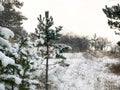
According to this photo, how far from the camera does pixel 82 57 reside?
26.3m

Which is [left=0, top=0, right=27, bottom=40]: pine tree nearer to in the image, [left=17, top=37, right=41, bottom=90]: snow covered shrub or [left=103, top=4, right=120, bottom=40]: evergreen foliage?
[left=103, top=4, right=120, bottom=40]: evergreen foliage

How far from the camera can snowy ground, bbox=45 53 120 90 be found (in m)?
19.8

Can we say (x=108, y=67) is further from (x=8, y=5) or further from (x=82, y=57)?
(x=8, y=5)

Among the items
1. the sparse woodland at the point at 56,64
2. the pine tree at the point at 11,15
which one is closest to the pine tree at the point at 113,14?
the sparse woodland at the point at 56,64

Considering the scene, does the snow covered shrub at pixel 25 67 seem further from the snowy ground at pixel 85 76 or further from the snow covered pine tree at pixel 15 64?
the snowy ground at pixel 85 76

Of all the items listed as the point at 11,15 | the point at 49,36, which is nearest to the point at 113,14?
the point at 49,36

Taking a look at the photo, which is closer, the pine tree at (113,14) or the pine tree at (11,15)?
the pine tree at (113,14)

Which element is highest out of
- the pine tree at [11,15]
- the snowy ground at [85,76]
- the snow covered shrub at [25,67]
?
the pine tree at [11,15]

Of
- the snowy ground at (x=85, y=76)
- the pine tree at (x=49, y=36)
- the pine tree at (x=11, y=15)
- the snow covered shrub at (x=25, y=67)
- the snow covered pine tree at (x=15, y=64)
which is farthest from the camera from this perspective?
the pine tree at (x=11, y=15)

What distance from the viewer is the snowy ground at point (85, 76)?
19781mm

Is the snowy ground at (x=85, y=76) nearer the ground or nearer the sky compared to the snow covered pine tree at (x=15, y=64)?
nearer the ground

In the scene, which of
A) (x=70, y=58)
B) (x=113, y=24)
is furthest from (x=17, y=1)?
(x=113, y=24)

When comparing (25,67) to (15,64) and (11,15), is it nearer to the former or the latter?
(15,64)

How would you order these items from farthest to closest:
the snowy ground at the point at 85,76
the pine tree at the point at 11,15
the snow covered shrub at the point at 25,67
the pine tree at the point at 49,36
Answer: the pine tree at the point at 11,15, the snowy ground at the point at 85,76, the pine tree at the point at 49,36, the snow covered shrub at the point at 25,67
